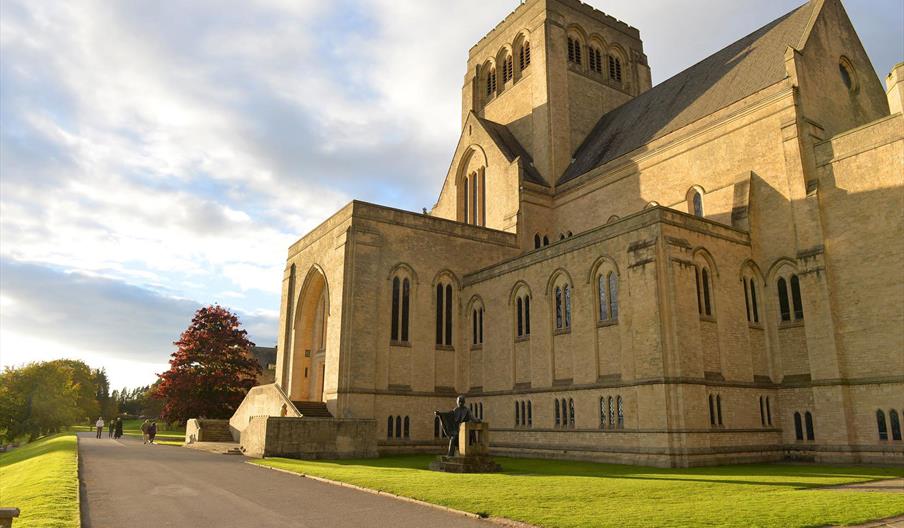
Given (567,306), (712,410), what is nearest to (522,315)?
(567,306)

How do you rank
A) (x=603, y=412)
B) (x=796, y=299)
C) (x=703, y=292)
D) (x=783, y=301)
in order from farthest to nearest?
(x=783, y=301) → (x=796, y=299) → (x=603, y=412) → (x=703, y=292)

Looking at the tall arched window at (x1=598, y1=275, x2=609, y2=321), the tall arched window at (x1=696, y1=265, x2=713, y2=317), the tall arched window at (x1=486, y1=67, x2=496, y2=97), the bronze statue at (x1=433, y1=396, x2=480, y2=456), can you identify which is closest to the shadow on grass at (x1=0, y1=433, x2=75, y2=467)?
the bronze statue at (x1=433, y1=396, x2=480, y2=456)

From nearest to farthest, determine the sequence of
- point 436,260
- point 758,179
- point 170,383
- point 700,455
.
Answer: point 700,455 < point 758,179 < point 436,260 < point 170,383

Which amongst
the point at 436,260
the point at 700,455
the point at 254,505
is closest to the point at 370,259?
the point at 436,260

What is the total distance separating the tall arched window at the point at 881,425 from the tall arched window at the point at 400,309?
21290mm

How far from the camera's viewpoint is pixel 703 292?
25.6m

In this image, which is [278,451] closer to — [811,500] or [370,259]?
[370,259]

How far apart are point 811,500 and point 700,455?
10.5m

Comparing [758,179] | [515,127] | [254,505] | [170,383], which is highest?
[515,127]

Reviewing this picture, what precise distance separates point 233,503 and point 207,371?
3769 cm

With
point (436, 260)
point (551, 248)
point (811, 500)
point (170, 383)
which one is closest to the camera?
point (811, 500)

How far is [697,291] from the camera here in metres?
25.2

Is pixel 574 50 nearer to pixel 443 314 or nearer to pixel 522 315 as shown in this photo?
pixel 443 314

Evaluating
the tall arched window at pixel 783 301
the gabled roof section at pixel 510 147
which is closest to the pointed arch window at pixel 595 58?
the gabled roof section at pixel 510 147
